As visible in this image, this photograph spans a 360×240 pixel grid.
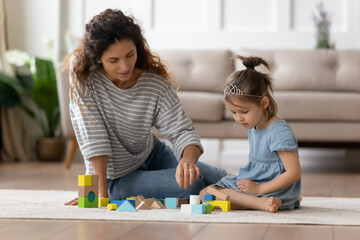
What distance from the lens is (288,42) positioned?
4.73 meters

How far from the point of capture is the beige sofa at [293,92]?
370 cm

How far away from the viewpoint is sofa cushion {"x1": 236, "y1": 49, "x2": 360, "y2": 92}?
13.3 feet

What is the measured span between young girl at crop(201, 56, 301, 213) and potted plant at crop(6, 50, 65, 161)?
2.75m

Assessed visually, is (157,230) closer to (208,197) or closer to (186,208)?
(186,208)

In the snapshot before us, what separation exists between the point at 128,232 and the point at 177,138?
0.68 meters

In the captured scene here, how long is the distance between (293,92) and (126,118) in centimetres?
197

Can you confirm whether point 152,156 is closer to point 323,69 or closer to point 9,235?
point 9,235

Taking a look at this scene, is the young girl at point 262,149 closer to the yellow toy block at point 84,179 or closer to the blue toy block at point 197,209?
the blue toy block at point 197,209

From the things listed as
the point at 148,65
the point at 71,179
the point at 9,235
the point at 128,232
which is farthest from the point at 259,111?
the point at 71,179

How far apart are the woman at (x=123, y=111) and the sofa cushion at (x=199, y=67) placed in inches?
77.1

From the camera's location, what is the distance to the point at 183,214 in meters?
1.84

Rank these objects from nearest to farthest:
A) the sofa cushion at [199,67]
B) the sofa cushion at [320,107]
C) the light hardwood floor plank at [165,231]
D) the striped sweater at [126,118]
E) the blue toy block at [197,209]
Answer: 1. the light hardwood floor plank at [165,231]
2. the blue toy block at [197,209]
3. the striped sweater at [126,118]
4. the sofa cushion at [320,107]
5. the sofa cushion at [199,67]

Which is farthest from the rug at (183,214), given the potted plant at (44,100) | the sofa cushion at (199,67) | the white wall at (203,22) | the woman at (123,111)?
the white wall at (203,22)

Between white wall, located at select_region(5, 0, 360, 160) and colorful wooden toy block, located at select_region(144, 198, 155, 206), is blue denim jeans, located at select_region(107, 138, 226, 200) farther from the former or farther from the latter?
white wall, located at select_region(5, 0, 360, 160)
